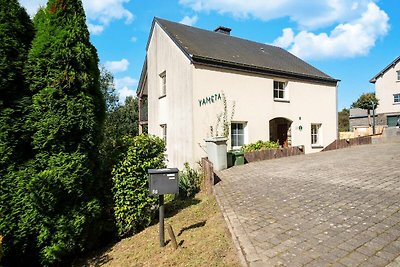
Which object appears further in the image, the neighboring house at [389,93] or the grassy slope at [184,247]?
the neighboring house at [389,93]

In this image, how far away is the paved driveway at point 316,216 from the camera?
3316 millimetres

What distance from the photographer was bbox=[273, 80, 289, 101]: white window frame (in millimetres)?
15087

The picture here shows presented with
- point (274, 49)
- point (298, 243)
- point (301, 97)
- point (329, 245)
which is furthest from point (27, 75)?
point (274, 49)

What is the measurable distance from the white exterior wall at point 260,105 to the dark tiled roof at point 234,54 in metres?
0.46

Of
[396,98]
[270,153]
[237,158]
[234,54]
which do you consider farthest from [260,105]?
[396,98]

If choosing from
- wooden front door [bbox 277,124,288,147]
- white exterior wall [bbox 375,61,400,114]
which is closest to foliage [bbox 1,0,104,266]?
wooden front door [bbox 277,124,288,147]

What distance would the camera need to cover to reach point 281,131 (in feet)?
53.7

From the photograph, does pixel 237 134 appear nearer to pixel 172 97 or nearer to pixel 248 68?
pixel 248 68

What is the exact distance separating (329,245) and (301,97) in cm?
1349

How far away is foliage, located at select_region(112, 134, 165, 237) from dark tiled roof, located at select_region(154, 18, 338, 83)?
23.5ft

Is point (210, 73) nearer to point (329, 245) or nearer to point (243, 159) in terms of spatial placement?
point (243, 159)

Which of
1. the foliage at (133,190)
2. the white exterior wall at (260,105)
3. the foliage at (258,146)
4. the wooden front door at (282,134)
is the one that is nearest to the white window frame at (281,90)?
the white exterior wall at (260,105)

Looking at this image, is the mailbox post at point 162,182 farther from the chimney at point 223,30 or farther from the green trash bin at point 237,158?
the chimney at point 223,30

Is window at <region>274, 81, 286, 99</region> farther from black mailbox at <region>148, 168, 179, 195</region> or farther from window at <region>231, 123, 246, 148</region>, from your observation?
black mailbox at <region>148, 168, 179, 195</region>
